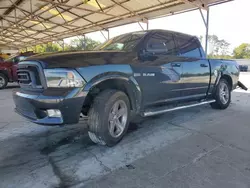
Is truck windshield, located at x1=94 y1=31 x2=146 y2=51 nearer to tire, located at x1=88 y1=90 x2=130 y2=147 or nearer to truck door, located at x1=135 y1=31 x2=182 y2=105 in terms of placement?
truck door, located at x1=135 y1=31 x2=182 y2=105

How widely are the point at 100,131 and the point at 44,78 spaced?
99 centimetres

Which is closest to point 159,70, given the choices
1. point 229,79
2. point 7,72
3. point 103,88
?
point 103,88

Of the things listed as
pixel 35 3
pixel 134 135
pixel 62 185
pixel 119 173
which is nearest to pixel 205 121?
pixel 134 135

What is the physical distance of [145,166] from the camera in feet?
7.88

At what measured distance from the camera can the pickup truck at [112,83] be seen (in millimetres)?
2457

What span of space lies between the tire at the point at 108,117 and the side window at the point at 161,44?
36.9 inches

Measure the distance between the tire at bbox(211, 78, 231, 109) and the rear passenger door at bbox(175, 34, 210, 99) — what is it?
585 mm

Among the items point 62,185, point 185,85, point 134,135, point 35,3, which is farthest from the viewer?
point 35,3

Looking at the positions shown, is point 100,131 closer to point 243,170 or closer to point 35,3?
point 243,170

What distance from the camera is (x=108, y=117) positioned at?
2.78 m

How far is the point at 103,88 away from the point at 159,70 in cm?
111

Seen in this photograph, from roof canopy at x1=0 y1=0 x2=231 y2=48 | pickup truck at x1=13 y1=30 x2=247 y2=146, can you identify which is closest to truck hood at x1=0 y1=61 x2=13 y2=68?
roof canopy at x1=0 y1=0 x2=231 y2=48

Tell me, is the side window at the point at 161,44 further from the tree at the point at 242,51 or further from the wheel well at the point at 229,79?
the tree at the point at 242,51

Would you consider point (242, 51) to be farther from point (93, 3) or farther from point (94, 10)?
point (93, 3)
